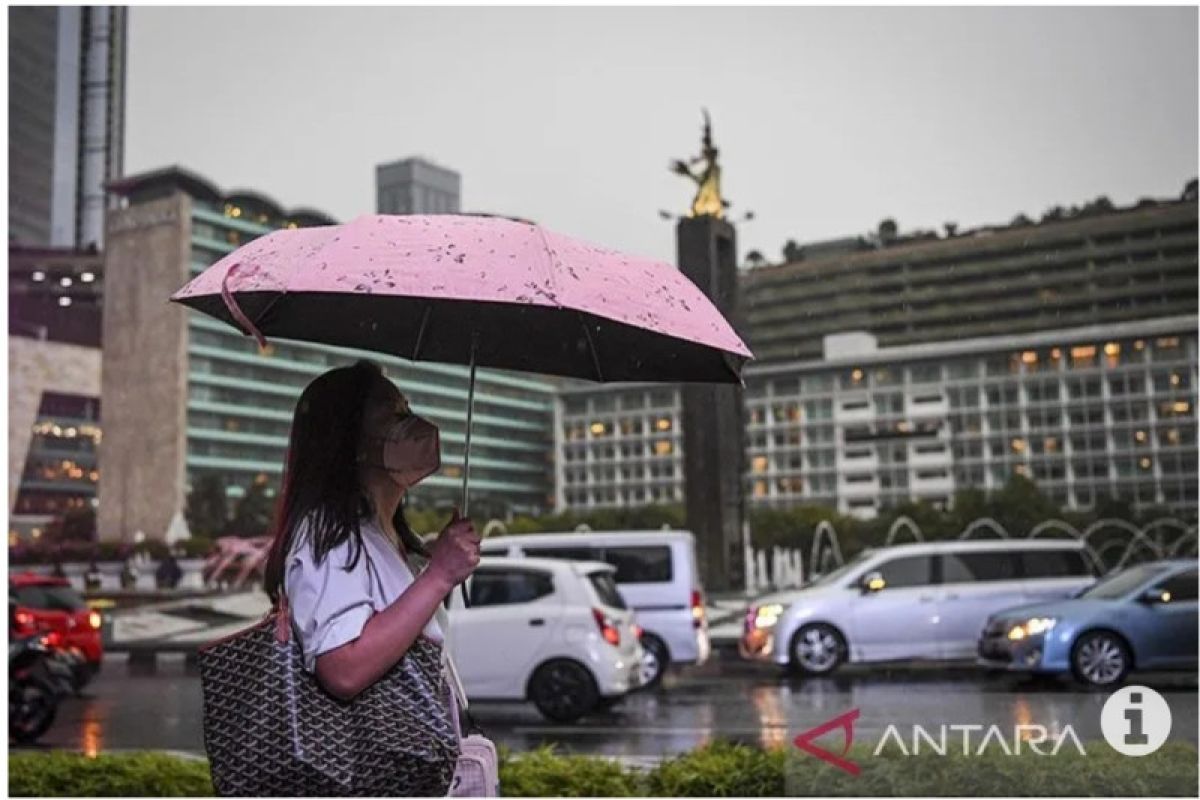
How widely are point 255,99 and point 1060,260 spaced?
5.70 meters

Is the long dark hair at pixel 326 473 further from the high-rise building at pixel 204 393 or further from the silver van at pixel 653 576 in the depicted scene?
the silver van at pixel 653 576

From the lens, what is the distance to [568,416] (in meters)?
11.2

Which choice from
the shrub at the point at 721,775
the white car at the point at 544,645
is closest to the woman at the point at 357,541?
the shrub at the point at 721,775

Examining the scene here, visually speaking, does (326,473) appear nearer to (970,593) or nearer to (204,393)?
(204,393)

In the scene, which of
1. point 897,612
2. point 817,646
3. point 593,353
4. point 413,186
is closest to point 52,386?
point 413,186

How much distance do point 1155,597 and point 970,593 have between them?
1.79 meters

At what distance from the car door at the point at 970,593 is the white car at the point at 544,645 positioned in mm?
2847

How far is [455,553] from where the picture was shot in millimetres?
2549

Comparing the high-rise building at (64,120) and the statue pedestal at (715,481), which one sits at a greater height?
the high-rise building at (64,120)

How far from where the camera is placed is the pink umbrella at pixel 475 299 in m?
2.79

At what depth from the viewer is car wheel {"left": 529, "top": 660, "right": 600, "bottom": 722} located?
963 cm

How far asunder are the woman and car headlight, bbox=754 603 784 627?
950cm

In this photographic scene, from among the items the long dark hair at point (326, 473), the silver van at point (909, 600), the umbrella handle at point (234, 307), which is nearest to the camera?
the long dark hair at point (326, 473)

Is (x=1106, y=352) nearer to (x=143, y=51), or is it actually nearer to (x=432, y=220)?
(x=143, y=51)
